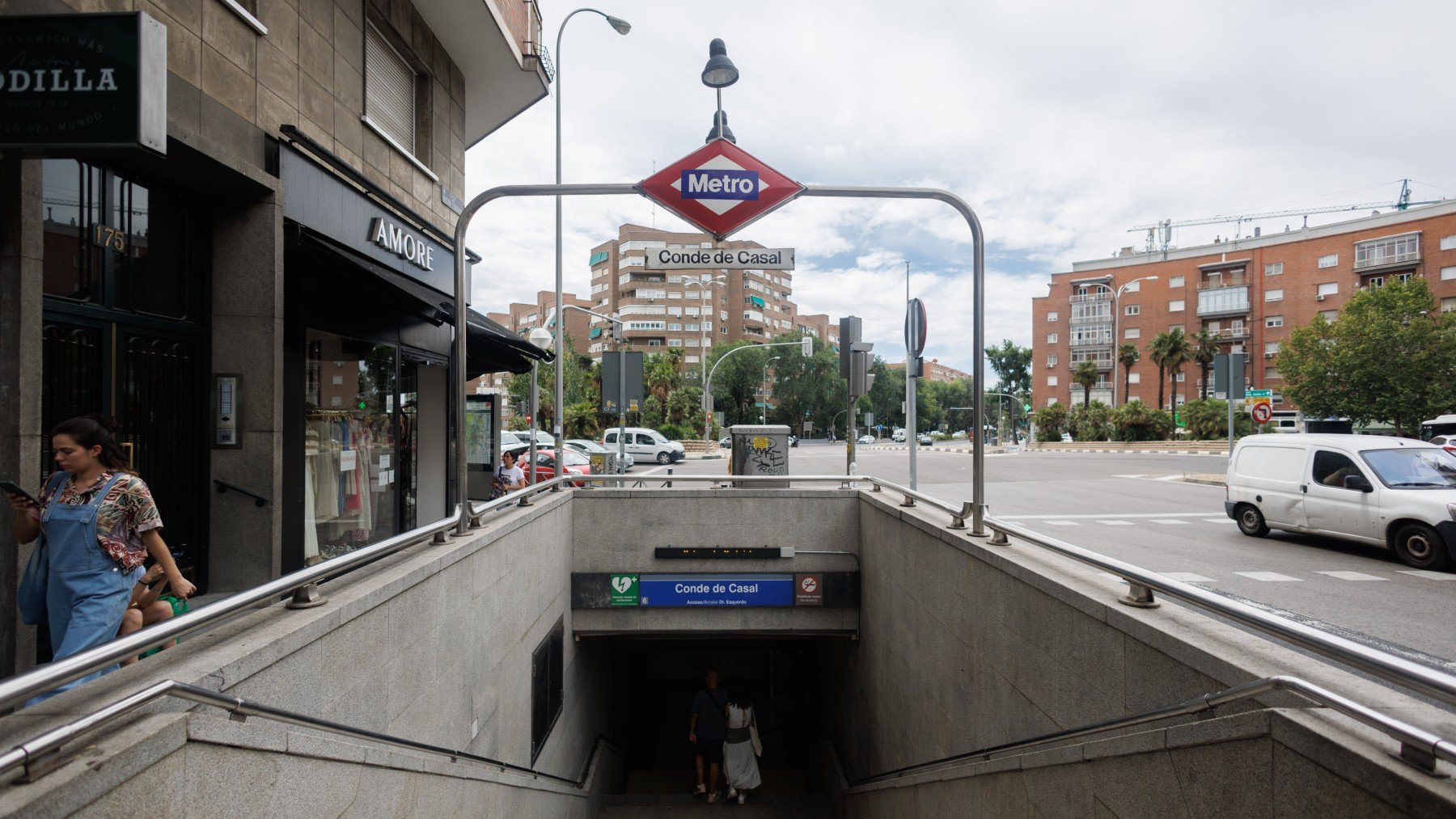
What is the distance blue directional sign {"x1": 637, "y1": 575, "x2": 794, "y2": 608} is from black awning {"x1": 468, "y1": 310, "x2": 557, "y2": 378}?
3819 millimetres

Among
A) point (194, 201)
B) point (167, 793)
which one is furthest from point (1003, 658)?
point (194, 201)

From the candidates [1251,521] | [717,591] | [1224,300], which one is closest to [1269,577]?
[1251,521]

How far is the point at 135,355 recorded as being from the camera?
4973mm

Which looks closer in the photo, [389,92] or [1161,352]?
[389,92]

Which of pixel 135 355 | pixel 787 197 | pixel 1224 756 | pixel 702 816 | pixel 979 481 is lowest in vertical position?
pixel 702 816

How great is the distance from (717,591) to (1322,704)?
24.1 ft

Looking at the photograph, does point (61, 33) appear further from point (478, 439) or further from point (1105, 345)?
point (1105, 345)

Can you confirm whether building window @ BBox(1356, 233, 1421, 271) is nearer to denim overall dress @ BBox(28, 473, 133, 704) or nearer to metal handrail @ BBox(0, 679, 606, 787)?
metal handrail @ BBox(0, 679, 606, 787)

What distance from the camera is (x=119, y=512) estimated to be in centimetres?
313

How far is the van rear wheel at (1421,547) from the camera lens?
24.9ft

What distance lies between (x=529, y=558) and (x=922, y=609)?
11.7 ft

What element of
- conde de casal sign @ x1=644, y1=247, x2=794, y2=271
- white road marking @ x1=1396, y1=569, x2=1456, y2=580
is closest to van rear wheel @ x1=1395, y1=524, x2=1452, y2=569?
white road marking @ x1=1396, y1=569, x2=1456, y2=580

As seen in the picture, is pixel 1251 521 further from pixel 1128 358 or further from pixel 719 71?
pixel 1128 358

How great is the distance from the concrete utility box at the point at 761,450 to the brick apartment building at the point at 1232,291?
40.1 m
